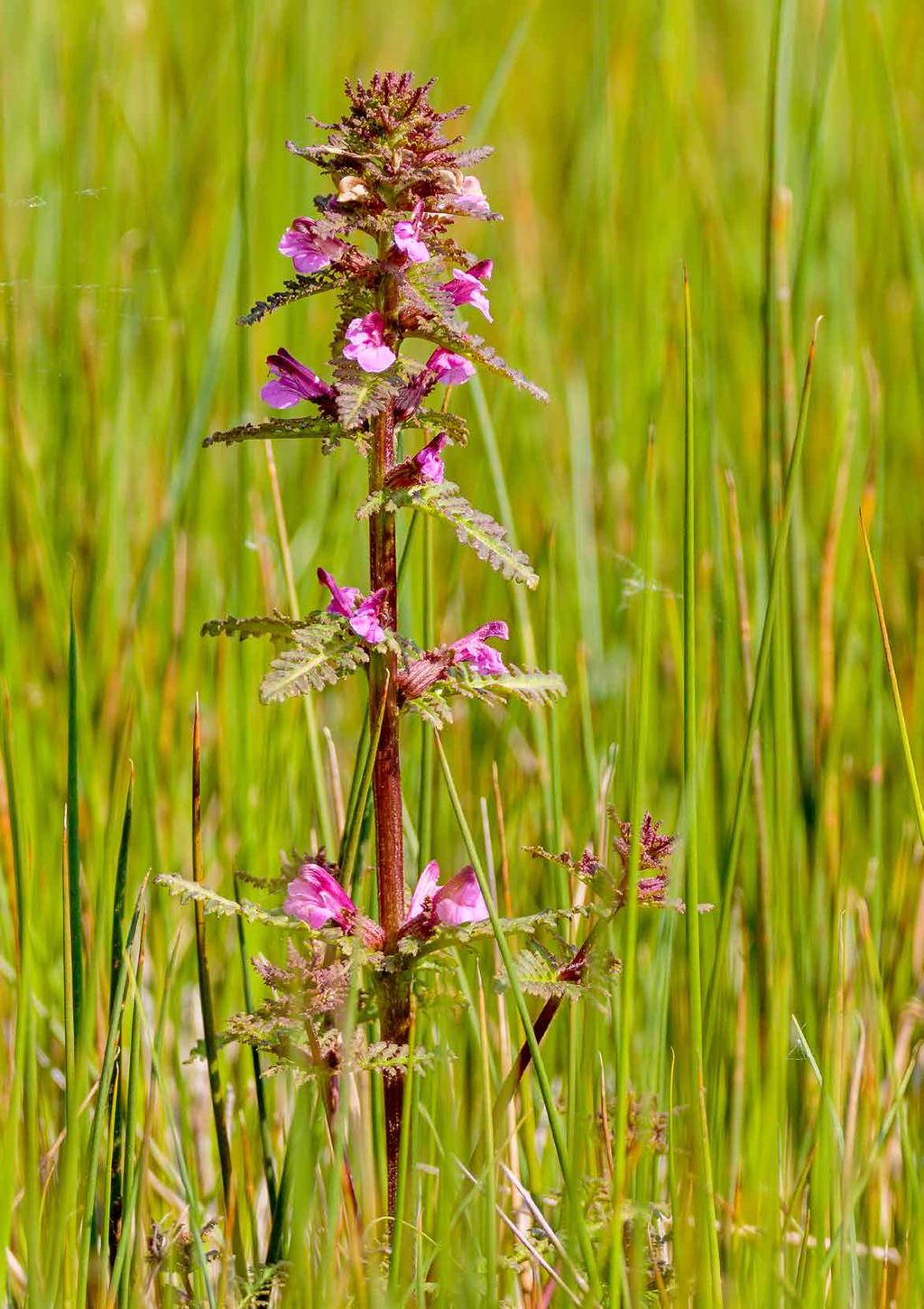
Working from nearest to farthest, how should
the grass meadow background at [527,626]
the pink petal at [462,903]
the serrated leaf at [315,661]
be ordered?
the serrated leaf at [315,661] → the pink petal at [462,903] → the grass meadow background at [527,626]

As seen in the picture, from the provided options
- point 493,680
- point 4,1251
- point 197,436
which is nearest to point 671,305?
point 197,436

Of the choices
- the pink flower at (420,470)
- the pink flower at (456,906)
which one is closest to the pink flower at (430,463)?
the pink flower at (420,470)

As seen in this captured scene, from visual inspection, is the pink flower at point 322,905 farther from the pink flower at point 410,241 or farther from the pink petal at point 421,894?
the pink flower at point 410,241

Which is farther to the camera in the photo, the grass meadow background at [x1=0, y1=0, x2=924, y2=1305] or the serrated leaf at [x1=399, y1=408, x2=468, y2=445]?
the grass meadow background at [x1=0, y1=0, x2=924, y2=1305]

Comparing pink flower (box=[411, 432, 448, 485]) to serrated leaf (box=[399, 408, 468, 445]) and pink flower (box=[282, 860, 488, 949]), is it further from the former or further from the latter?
pink flower (box=[282, 860, 488, 949])

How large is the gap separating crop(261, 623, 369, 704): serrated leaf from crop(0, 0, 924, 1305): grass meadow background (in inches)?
7.4

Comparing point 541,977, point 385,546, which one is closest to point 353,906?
point 541,977

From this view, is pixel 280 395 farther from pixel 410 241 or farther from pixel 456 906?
pixel 456 906

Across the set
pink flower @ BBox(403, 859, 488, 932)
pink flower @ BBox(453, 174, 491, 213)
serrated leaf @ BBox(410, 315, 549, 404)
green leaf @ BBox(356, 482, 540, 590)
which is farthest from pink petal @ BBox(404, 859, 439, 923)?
pink flower @ BBox(453, 174, 491, 213)

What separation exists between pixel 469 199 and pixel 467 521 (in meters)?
0.20

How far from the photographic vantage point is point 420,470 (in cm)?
94

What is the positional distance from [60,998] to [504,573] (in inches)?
31.7

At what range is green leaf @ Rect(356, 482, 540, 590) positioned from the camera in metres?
0.89

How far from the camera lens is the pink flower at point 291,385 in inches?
37.7
